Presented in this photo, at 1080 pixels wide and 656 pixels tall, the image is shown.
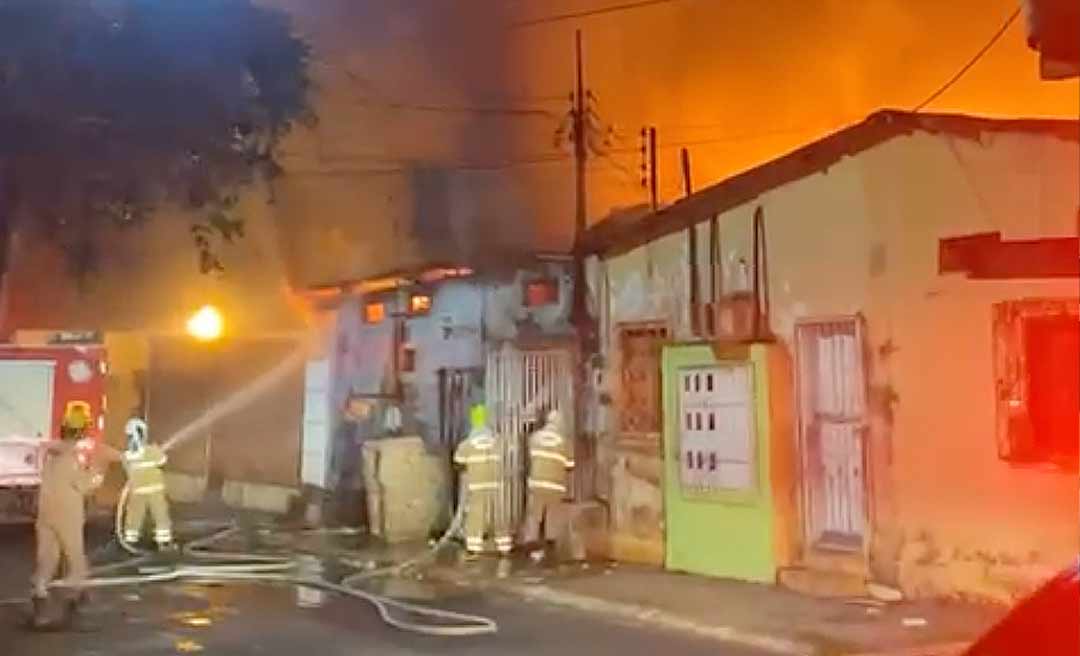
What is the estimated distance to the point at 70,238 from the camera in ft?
51.4

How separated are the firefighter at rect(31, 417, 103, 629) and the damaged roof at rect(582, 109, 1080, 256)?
16.3 feet

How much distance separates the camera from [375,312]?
1681cm

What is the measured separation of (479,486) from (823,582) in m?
3.96

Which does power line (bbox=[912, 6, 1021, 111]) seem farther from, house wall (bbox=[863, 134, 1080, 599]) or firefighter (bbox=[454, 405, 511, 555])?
firefighter (bbox=[454, 405, 511, 555])

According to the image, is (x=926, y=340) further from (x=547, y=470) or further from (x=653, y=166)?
(x=653, y=166)

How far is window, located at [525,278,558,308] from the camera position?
1345cm

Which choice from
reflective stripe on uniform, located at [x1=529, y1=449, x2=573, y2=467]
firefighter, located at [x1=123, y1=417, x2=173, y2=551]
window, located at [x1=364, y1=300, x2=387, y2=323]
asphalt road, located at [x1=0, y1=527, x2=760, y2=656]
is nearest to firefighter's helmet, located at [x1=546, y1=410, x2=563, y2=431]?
reflective stripe on uniform, located at [x1=529, y1=449, x2=573, y2=467]

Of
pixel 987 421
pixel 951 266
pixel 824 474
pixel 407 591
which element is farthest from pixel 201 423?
pixel 951 266

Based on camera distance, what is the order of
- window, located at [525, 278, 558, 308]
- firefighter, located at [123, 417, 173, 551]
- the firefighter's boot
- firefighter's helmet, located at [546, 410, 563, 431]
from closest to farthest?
the firefighter's boot, firefighter's helmet, located at [546, 410, 563, 431], window, located at [525, 278, 558, 308], firefighter, located at [123, 417, 173, 551]

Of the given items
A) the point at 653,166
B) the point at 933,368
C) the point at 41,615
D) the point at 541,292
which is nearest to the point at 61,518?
the point at 41,615

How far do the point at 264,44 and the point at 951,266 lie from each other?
12875 mm

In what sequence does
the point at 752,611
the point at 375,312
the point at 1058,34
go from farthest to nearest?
the point at 375,312 → the point at 752,611 → the point at 1058,34

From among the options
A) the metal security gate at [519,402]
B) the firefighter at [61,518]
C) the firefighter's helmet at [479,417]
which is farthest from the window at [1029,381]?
the firefighter at [61,518]

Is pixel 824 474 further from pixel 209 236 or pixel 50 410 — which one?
pixel 209 236
